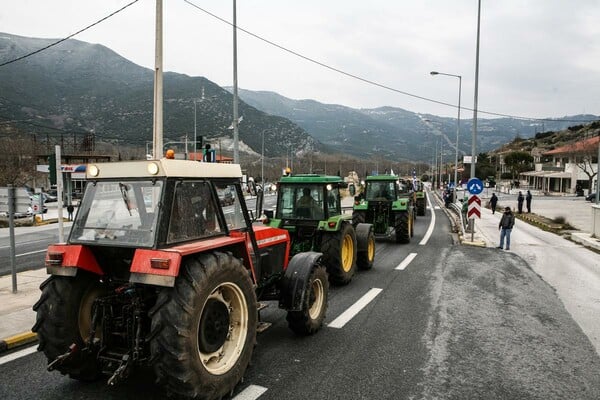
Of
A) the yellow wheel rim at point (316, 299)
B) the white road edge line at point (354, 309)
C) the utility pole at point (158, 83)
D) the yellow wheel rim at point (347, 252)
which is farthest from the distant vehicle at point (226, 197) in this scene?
the utility pole at point (158, 83)

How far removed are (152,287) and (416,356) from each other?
3.41m

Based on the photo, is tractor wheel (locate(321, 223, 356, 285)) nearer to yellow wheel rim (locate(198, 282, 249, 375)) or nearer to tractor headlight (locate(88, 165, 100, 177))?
yellow wheel rim (locate(198, 282, 249, 375))

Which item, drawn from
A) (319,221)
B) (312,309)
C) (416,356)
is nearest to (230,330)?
(312,309)

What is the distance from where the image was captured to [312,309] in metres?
6.22

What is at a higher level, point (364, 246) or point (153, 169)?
point (153, 169)

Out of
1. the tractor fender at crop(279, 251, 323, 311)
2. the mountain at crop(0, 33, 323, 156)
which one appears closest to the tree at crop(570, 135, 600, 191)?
the tractor fender at crop(279, 251, 323, 311)

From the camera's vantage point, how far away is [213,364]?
421 cm

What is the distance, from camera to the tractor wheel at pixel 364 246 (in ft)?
34.4

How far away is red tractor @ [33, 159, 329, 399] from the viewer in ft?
12.1

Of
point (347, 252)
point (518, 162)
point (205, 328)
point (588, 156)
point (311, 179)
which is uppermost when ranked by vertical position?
point (518, 162)

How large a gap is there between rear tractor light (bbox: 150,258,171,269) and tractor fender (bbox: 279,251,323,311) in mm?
2343

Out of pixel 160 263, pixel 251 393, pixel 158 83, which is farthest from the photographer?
pixel 158 83

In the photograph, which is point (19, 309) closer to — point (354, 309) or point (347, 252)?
point (354, 309)

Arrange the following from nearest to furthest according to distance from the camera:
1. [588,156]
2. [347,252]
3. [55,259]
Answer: [55,259], [347,252], [588,156]
